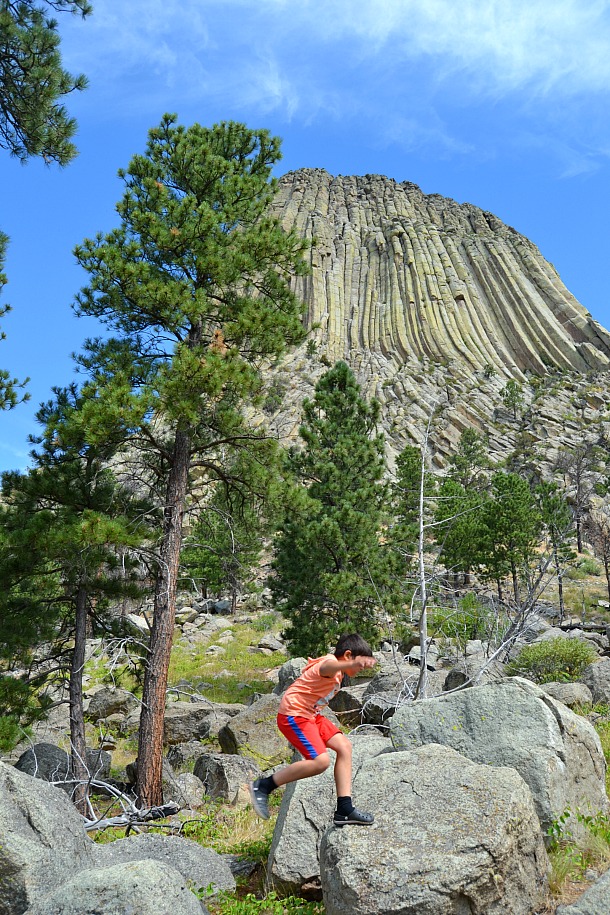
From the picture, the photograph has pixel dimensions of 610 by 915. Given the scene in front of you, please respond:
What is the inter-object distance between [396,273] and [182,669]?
7980cm

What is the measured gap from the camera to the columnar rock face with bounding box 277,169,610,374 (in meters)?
83.9

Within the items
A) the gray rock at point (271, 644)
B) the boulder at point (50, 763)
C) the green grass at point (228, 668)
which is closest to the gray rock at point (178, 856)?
the boulder at point (50, 763)

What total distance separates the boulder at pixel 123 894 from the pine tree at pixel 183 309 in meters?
6.00

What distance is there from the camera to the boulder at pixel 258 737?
1096cm

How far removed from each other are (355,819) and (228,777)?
535cm

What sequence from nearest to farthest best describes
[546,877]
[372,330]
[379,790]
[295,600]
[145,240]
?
1. [546,877]
2. [379,790]
3. [145,240]
4. [295,600]
5. [372,330]

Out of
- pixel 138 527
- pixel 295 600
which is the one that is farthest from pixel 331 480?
pixel 138 527

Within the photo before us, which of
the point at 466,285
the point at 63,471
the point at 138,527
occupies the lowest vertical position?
the point at 138,527

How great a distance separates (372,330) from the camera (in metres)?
87.0

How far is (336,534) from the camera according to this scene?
723 inches

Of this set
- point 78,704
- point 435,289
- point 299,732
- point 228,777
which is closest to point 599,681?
point 228,777

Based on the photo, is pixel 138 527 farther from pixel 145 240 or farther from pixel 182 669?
pixel 182 669

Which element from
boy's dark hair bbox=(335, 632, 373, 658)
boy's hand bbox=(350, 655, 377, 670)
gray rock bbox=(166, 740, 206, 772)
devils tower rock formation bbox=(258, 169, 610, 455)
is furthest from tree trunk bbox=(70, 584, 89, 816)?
devils tower rock formation bbox=(258, 169, 610, 455)

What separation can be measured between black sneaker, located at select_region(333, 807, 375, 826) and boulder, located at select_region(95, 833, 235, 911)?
1376mm
